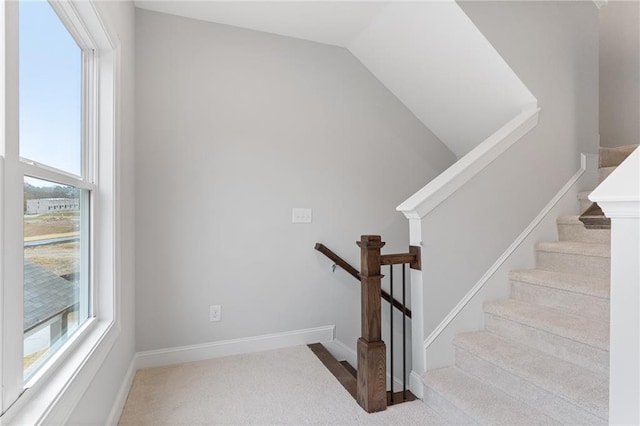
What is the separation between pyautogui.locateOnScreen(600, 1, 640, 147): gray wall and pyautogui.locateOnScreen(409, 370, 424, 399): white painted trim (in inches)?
128

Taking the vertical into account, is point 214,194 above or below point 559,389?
above

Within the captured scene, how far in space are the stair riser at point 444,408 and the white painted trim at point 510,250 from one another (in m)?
0.24

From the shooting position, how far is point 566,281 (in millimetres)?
1969

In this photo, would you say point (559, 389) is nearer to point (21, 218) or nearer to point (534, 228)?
point (534, 228)

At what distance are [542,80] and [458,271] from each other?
5.17ft

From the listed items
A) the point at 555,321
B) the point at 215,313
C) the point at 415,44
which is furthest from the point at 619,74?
the point at 215,313

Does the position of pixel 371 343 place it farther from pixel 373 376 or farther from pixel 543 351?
pixel 543 351

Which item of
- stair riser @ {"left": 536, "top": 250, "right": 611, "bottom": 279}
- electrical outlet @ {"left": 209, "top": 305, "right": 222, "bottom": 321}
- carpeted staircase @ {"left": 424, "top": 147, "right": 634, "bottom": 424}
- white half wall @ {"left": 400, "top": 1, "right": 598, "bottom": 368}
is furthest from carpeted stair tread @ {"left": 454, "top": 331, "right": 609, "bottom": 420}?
electrical outlet @ {"left": 209, "top": 305, "right": 222, "bottom": 321}

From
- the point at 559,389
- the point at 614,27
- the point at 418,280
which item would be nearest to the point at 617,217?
the point at 559,389

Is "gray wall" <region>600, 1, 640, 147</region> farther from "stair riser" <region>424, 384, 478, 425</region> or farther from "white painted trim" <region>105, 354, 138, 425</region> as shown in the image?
"white painted trim" <region>105, 354, 138, 425</region>

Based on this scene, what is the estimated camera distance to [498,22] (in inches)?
91.8

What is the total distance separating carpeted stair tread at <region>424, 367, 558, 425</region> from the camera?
1.53 metres

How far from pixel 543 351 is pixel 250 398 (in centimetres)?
161

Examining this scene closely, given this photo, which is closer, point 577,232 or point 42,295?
point 42,295
